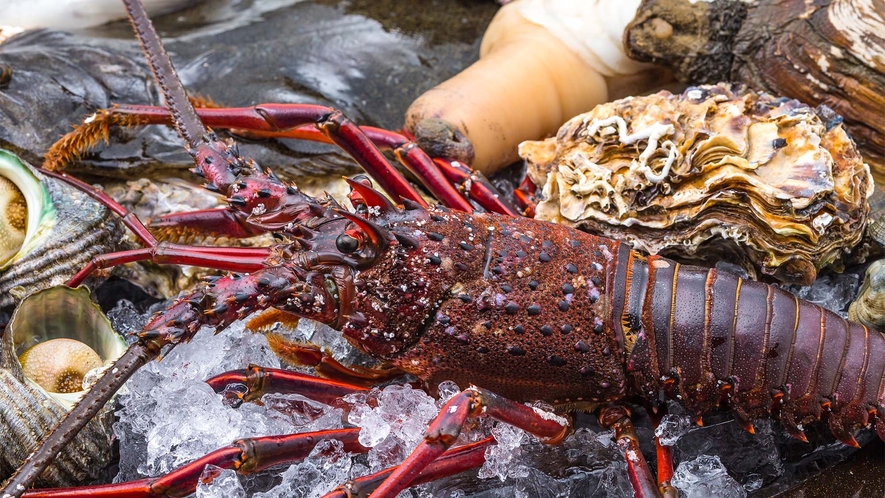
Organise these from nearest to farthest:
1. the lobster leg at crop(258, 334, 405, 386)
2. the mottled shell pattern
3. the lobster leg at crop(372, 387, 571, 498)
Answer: the lobster leg at crop(372, 387, 571, 498)
the lobster leg at crop(258, 334, 405, 386)
the mottled shell pattern

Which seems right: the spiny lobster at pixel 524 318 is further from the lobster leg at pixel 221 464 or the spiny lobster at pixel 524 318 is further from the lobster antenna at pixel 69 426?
the lobster antenna at pixel 69 426

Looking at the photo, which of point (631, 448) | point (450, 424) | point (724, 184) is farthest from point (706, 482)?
point (724, 184)

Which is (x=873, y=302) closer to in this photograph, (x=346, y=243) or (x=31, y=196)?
(x=346, y=243)

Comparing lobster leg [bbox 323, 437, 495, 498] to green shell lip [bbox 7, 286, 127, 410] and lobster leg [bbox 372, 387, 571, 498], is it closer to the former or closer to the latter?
lobster leg [bbox 372, 387, 571, 498]

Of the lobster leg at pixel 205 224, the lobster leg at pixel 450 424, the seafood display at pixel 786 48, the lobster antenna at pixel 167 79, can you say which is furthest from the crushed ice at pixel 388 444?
the seafood display at pixel 786 48

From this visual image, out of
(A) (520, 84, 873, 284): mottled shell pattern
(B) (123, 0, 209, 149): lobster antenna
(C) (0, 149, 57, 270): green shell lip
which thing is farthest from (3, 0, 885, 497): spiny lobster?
(C) (0, 149, 57, 270): green shell lip

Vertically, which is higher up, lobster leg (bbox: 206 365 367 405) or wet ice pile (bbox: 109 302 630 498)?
lobster leg (bbox: 206 365 367 405)
